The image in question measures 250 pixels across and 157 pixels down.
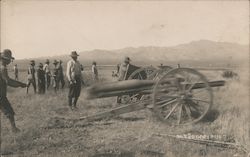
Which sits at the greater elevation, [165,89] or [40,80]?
[165,89]

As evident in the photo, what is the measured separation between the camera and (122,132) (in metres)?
8.99

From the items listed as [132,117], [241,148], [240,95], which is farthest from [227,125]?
[132,117]

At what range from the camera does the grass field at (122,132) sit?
7.80 meters

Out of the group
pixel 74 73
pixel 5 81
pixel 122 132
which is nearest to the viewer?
pixel 5 81

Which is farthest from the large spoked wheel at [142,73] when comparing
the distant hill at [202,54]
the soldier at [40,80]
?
the soldier at [40,80]

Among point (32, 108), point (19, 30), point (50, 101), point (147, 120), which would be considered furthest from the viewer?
point (50, 101)

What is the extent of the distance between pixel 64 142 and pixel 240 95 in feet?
15.7

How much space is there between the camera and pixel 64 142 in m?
8.38

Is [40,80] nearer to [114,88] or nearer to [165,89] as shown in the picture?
[165,89]

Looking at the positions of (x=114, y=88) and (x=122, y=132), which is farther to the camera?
(x=122, y=132)

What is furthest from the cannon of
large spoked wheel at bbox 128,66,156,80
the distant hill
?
the distant hill

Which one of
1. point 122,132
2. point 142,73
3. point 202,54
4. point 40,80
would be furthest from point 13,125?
point 202,54

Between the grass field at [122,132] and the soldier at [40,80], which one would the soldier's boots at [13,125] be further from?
the soldier at [40,80]

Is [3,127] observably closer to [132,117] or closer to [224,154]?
[132,117]
